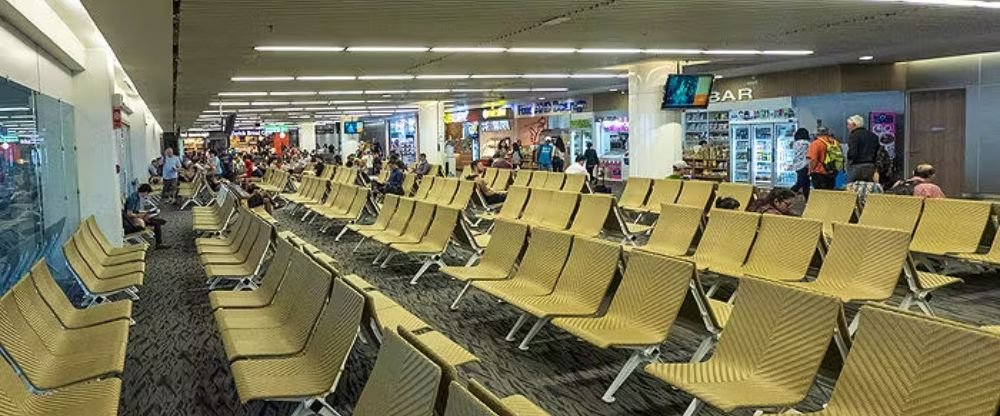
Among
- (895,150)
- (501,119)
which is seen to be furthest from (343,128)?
(895,150)

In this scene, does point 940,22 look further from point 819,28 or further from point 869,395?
point 869,395

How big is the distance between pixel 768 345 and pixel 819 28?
25.6 feet

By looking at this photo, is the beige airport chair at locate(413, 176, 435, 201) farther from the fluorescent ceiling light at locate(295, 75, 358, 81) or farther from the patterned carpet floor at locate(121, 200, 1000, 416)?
the patterned carpet floor at locate(121, 200, 1000, 416)

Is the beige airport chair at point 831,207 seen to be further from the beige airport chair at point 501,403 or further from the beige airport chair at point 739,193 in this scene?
the beige airport chair at point 501,403

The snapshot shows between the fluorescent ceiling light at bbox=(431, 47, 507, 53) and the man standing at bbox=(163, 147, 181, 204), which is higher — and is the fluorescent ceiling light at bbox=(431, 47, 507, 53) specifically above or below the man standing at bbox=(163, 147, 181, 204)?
above

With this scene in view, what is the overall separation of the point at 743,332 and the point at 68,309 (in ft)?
13.7

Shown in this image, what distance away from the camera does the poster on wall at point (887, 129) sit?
17.2 m

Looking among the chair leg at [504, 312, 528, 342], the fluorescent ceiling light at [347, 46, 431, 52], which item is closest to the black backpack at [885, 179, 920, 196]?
the chair leg at [504, 312, 528, 342]

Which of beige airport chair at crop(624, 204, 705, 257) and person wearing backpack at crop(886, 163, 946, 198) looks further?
person wearing backpack at crop(886, 163, 946, 198)

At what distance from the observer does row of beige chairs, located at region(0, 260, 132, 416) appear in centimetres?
326

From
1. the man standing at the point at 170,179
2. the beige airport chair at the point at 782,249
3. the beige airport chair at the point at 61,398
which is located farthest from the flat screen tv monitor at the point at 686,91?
the man standing at the point at 170,179

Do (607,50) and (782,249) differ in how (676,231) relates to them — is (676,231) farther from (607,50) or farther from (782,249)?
(607,50)

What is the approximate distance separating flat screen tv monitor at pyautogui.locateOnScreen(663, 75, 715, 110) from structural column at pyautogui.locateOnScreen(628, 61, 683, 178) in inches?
12.4

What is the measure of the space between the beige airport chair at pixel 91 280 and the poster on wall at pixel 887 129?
15871mm
